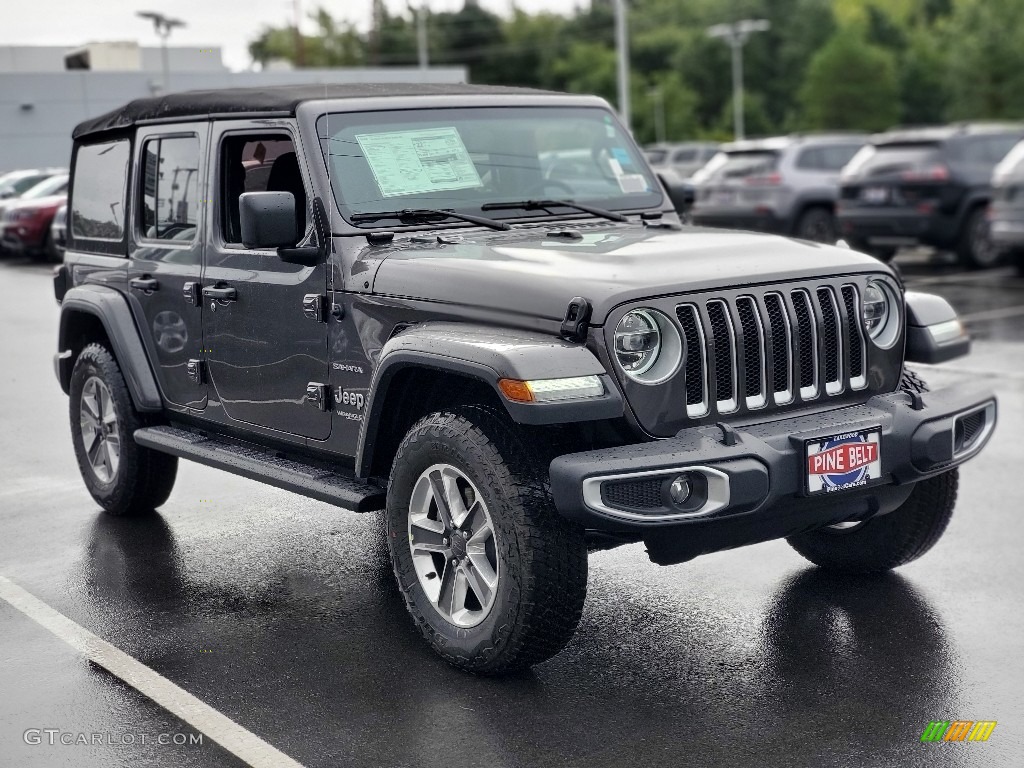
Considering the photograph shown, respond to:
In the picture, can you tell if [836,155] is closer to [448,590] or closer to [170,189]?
[170,189]

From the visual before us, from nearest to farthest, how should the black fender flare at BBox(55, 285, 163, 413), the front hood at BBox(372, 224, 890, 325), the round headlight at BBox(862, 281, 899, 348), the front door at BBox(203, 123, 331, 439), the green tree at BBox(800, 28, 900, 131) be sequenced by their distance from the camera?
the front hood at BBox(372, 224, 890, 325) → the round headlight at BBox(862, 281, 899, 348) → the front door at BBox(203, 123, 331, 439) → the black fender flare at BBox(55, 285, 163, 413) → the green tree at BBox(800, 28, 900, 131)

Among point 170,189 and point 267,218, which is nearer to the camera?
point 267,218

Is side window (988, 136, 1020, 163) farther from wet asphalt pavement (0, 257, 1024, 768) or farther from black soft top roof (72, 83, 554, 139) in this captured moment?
black soft top roof (72, 83, 554, 139)

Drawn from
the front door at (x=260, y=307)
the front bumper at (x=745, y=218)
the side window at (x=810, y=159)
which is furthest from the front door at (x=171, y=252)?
the side window at (x=810, y=159)

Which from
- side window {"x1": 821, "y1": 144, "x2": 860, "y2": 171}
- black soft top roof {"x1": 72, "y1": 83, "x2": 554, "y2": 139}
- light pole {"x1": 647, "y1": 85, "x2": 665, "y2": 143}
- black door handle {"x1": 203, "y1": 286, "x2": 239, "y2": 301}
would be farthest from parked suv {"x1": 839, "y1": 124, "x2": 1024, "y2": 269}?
light pole {"x1": 647, "y1": 85, "x2": 665, "y2": 143}

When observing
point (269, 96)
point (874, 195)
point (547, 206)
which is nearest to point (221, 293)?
point (269, 96)

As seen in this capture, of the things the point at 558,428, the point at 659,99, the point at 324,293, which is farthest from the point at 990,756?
the point at 659,99

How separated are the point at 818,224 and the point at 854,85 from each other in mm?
84045

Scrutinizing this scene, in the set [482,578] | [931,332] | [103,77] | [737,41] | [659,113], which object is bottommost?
[482,578]

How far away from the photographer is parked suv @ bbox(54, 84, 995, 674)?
4410 millimetres

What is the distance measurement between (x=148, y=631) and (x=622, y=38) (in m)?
26.9

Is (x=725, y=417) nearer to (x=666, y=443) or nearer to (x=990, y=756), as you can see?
(x=666, y=443)

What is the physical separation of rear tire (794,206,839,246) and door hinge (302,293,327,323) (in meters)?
15.7

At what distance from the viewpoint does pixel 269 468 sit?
563 centimetres
